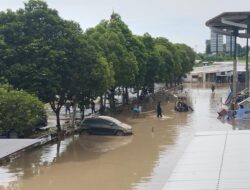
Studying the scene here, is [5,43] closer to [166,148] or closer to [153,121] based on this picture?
[166,148]

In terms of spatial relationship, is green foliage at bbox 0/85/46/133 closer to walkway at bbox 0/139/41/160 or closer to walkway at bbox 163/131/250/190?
walkway at bbox 0/139/41/160

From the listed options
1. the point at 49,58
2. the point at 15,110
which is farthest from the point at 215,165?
the point at 49,58

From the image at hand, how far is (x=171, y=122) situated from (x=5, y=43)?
13.7 m

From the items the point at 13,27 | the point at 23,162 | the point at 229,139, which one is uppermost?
the point at 13,27

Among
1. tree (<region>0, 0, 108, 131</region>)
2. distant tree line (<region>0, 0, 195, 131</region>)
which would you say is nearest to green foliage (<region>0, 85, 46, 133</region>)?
distant tree line (<region>0, 0, 195, 131</region>)

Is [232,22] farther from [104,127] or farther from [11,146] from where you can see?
[11,146]

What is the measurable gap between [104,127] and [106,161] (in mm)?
8018

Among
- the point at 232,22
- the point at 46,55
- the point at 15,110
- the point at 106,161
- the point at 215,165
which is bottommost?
the point at 106,161

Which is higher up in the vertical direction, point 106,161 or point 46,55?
point 46,55

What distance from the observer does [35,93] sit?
2620 cm

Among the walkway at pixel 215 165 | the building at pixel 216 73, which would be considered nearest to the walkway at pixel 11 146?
the walkway at pixel 215 165

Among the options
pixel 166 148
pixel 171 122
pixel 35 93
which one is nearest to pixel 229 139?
pixel 166 148

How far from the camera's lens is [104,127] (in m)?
30.7

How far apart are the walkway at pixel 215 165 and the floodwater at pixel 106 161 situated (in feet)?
8.36
